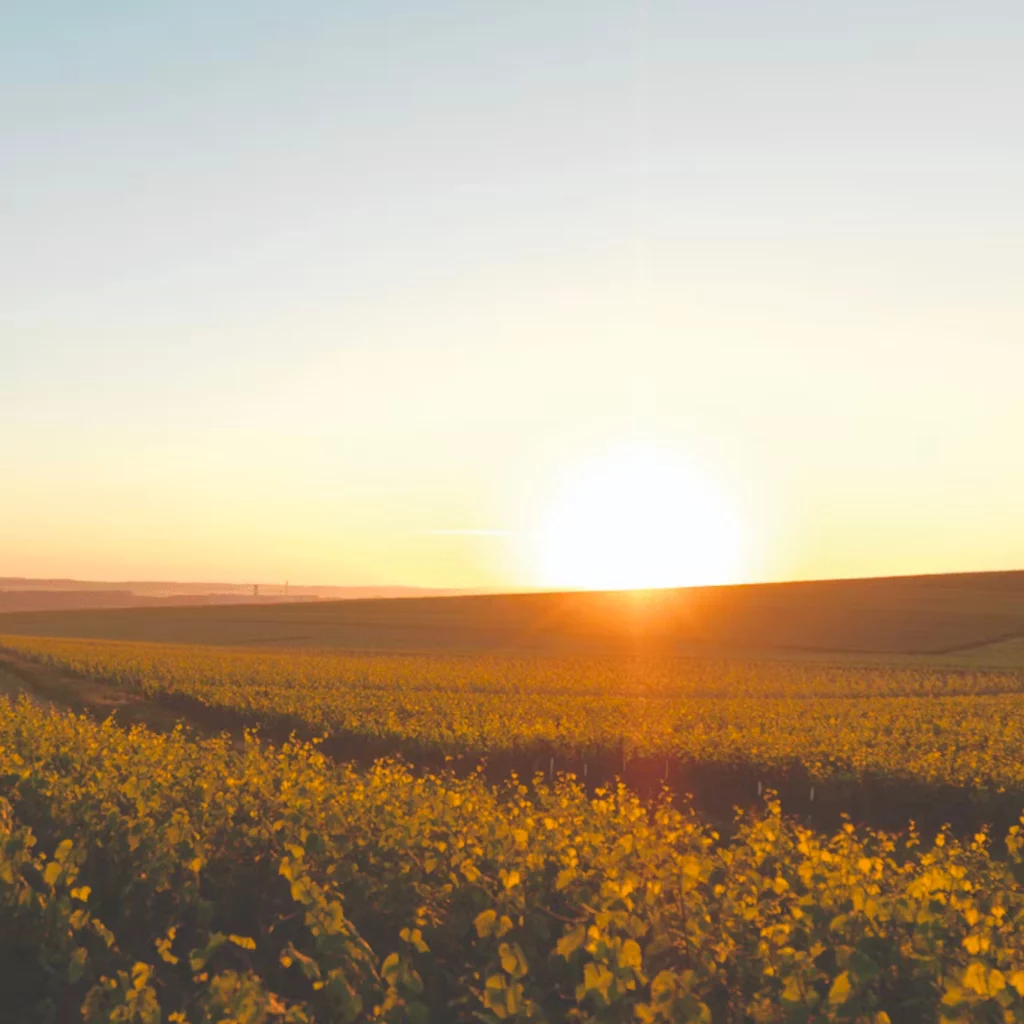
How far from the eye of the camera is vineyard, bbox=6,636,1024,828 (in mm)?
19344

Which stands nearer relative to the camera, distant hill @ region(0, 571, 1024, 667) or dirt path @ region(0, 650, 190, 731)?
dirt path @ region(0, 650, 190, 731)

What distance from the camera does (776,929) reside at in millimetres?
6254

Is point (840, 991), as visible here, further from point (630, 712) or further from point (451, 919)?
point (630, 712)

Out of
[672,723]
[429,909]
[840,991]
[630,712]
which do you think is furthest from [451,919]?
[630,712]

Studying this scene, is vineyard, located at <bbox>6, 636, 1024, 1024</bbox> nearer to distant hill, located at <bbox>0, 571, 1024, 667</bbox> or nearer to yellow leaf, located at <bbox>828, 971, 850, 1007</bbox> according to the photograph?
yellow leaf, located at <bbox>828, 971, 850, 1007</bbox>

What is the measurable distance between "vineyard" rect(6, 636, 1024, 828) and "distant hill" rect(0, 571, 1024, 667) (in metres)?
20.2

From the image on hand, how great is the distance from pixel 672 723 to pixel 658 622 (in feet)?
183

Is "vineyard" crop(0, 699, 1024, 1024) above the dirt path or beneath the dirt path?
above

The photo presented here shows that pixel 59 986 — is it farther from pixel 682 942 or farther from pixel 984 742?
pixel 984 742

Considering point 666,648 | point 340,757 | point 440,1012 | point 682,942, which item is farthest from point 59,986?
point 666,648

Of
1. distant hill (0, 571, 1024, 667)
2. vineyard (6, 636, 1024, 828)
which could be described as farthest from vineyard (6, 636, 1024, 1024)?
distant hill (0, 571, 1024, 667)

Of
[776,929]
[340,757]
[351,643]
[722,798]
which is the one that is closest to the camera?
[776,929]

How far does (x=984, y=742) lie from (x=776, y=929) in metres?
19.0

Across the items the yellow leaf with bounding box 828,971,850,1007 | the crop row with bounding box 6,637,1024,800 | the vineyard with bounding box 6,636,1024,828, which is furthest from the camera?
the crop row with bounding box 6,637,1024,800
